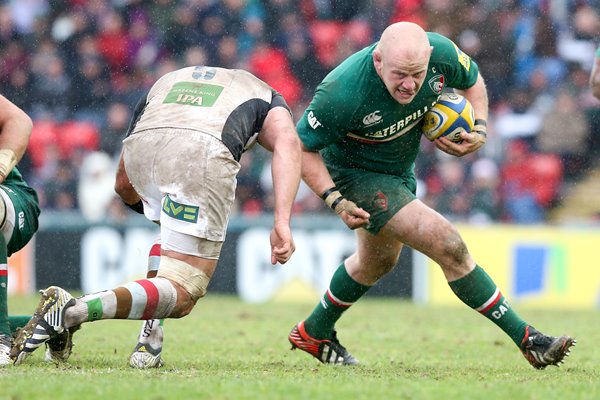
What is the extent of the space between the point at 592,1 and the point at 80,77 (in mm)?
7819

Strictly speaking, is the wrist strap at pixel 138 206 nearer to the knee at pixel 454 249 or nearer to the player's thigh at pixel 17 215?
the player's thigh at pixel 17 215

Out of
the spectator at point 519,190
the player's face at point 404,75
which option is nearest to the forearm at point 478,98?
the player's face at point 404,75

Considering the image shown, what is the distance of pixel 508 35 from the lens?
1598 centimetres

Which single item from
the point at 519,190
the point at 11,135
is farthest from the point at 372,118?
the point at 519,190

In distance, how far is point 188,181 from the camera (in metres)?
5.77

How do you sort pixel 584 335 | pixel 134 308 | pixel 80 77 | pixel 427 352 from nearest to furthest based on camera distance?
pixel 134 308 < pixel 427 352 < pixel 584 335 < pixel 80 77

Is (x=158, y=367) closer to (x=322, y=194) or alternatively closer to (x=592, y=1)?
(x=322, y=194)

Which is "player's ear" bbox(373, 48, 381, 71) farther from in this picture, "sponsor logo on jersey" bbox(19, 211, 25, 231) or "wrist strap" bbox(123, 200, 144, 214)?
"sponsor logo on jersey" bbox(19, 211, 25, 231)

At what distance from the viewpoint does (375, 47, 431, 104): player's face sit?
6.20m

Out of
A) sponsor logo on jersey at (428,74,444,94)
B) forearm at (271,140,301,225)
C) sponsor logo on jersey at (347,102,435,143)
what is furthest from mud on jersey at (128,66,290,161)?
sponsor logo on jersey at (428,74,444,94)

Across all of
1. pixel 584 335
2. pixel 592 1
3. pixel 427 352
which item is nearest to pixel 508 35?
pixel 592 1

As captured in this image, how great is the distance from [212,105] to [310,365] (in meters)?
1.88

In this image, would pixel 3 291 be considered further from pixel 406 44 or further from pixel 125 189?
pixel 406 44

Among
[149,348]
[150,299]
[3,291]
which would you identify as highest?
[150,299]
